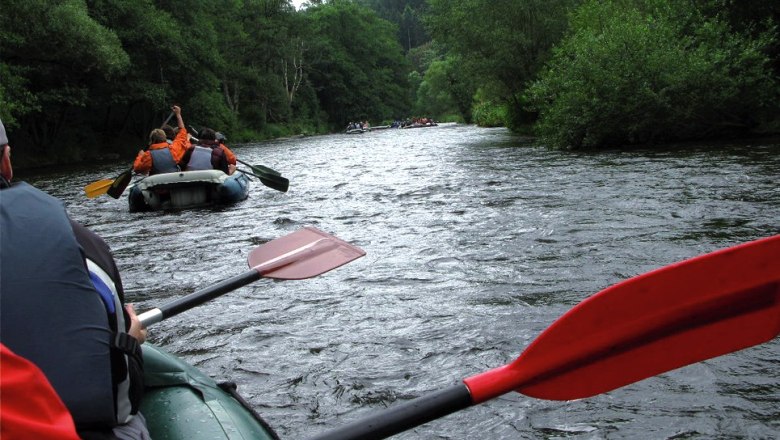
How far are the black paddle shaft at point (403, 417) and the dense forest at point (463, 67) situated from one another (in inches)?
479

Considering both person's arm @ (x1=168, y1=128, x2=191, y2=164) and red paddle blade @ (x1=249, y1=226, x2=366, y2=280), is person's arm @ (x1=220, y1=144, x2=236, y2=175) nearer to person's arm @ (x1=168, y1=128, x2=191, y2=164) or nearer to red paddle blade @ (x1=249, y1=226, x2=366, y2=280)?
person's arm @ (x1=168, y1=128, x2=191, y2=164)

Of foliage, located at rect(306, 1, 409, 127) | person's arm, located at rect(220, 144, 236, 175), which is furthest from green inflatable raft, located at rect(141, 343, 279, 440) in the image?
foliage, located at rect(306, 1, 409, 127)

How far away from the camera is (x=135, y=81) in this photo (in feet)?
87.9

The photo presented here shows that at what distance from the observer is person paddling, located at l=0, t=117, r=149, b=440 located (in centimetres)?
138

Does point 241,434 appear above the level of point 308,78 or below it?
below

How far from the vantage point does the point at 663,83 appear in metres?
13.1

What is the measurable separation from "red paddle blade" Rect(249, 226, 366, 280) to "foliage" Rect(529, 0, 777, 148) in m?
10.8

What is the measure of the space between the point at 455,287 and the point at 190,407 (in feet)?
9.19

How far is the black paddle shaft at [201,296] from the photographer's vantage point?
271 centimetres

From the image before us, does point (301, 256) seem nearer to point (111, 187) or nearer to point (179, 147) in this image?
point (179, 147)

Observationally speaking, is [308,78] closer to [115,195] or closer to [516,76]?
[516,76]

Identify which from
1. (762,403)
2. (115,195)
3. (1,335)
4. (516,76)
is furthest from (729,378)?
(516,76)

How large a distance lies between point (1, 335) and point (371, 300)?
3.26m

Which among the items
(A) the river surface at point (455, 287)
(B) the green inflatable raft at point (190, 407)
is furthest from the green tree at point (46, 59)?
(B) the green inflatable raft at point (190, 407)
